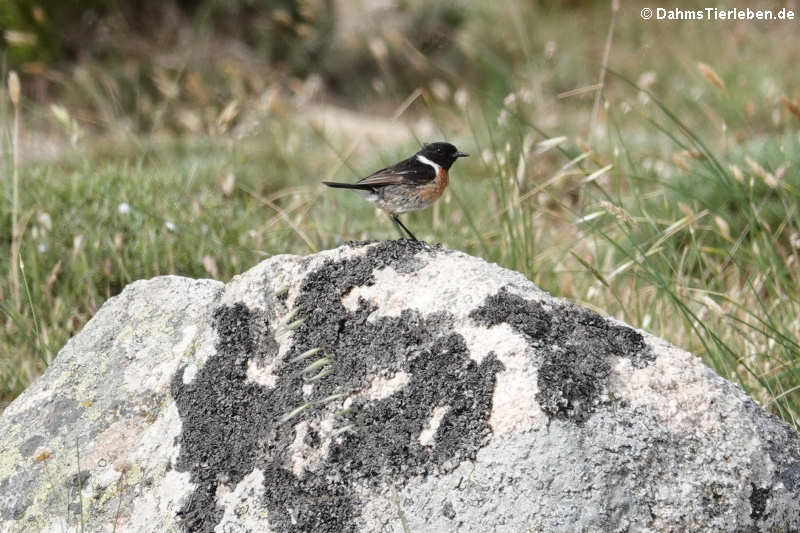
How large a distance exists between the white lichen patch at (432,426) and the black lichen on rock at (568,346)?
0.23m

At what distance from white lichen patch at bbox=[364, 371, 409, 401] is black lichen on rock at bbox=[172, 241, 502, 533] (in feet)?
0.04

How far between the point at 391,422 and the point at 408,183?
1.06 m

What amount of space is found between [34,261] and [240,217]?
1264 millimetres

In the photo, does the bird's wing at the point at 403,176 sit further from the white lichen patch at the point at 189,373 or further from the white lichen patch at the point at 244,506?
the white lichen patch at the point at 244,506

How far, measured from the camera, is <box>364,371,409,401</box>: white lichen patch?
88.1 inches

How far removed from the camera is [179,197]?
5289 millimetres

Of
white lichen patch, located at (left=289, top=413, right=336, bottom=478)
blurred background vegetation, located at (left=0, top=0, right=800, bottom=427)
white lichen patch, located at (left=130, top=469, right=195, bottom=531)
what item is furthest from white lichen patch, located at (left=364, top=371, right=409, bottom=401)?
blurred background vegetation, located at (left=0, top=0, right=800, bottom=427)

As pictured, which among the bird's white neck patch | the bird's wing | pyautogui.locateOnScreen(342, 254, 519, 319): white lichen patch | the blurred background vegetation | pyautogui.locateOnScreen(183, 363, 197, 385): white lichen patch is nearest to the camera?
pyautogui.locateOnScreen(342, 254, 519, 319): white lichen patch

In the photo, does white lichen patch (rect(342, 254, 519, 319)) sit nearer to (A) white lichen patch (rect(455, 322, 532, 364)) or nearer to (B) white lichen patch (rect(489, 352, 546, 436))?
(A) white lichen patch (rect(455, 322, 532, 364))

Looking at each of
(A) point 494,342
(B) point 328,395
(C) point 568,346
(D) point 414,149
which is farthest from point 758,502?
Answer: (D) point 414,149

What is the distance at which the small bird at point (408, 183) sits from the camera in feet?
9.91

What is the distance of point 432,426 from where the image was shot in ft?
7.08

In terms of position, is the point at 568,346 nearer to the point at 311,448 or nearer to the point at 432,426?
the point at 432,426

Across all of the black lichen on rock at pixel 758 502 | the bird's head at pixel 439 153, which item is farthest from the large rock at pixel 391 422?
the bird's head at pixel 439 153
